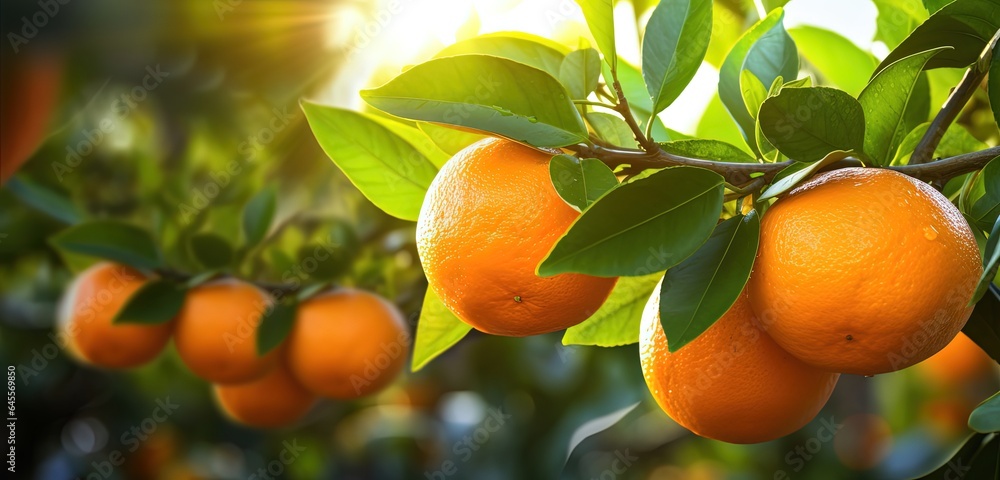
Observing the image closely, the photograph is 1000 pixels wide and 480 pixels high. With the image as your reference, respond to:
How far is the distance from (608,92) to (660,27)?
7 centimetres

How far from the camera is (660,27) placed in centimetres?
66

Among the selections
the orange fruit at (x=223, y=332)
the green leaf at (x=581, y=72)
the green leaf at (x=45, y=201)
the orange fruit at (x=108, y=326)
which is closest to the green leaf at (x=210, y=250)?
the orange fruit at (x=223, y=332)

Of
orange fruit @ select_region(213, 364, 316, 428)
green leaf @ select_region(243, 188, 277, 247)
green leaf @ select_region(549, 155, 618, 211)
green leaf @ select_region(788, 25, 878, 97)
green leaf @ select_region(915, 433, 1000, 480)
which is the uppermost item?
green leaf @ select_region(549, 155, 618, 211)

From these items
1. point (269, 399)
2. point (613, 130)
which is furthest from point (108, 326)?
point (613, 130)

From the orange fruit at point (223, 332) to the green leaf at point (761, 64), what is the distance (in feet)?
3.40

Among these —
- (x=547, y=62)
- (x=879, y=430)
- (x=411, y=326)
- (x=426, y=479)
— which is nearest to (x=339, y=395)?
(x=411, y=326)

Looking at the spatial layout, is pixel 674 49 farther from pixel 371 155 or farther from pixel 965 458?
pixel 965 458

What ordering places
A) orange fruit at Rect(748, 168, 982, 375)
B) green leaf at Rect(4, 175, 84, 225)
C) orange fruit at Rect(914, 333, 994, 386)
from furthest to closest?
green leaf at Rect(4, 175, 84, 225)
orange fruit at Rect(914, 333, 994, 386)
orange fruit at Rect(748, 168, 982, 375)

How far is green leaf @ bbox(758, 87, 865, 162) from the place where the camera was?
555 millimetres

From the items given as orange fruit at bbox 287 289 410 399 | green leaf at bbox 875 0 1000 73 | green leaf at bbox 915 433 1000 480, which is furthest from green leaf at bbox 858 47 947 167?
orange fruit at bbox 287 289 410 399

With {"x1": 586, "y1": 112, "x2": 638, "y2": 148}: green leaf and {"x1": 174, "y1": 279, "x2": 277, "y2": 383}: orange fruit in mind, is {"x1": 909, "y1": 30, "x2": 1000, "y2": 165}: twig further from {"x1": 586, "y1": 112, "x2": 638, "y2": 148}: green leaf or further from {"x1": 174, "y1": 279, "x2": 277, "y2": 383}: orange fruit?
{"x1": 174, "y1": 279, "x2": 277, "y2": 383}: orange fruit

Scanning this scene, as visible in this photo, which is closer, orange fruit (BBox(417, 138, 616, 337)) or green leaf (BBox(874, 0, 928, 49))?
orange fruit (BBox(417, 138, 616, 337))

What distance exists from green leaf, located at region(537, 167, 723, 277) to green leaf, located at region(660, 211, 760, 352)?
0.13 ft

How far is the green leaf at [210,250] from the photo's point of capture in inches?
63.4
